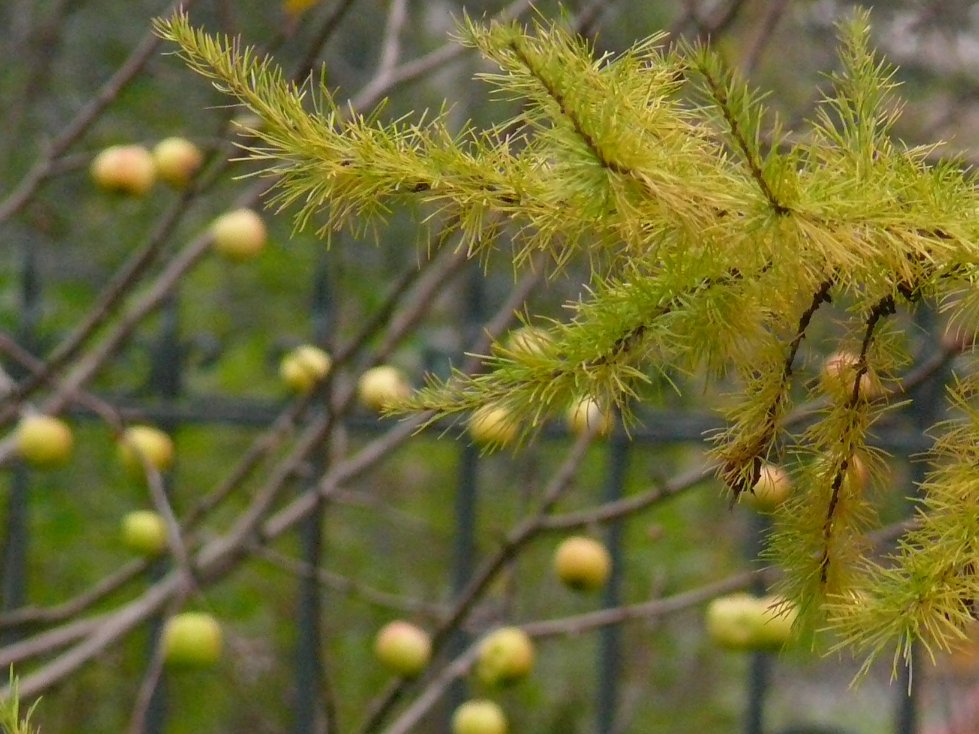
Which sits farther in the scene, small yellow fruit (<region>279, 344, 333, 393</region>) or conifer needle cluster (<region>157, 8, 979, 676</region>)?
small yellow fruit (<region>279, 344, 333, 393</region>)

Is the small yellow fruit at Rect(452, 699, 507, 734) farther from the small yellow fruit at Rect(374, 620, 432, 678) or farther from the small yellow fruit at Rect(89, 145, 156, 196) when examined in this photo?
the small yellow fruit at Rect(89, 145, 156, 196)

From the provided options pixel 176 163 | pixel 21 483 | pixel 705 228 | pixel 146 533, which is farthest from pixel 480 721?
pixel 705 228

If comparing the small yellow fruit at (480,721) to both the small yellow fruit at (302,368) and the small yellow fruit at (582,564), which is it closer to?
the small yellow fruit at (582,564)

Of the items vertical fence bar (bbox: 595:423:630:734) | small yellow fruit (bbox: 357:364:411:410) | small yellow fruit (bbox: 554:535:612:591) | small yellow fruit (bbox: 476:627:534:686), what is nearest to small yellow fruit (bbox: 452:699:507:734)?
small yellow fruit (bbox: 476:627:534:686)

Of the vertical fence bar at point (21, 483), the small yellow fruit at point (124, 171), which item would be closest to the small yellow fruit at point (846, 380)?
the small yellow fruit at point (124, 171)

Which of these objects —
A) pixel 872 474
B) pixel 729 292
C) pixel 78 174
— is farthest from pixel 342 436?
pixel 78 174

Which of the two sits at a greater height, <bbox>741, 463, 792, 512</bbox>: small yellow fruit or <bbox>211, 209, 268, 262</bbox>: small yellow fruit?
<bbox>741, 463, 792, 512</bbox>: small yellow fruit

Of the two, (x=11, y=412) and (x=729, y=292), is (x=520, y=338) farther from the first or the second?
(x=11, y=412)

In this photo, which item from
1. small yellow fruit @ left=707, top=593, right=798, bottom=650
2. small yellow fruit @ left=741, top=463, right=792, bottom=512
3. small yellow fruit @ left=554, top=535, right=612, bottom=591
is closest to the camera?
small yellow fruit @ left=741, top=463, right=792, bottom=512
